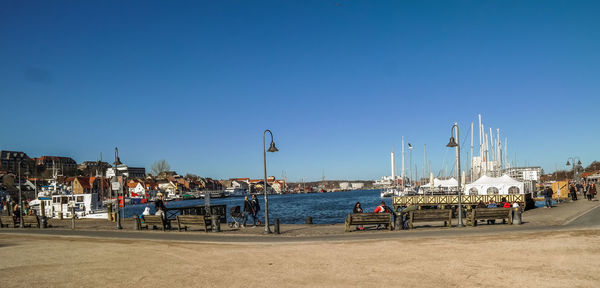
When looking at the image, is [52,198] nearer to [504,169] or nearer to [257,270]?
[257,270]

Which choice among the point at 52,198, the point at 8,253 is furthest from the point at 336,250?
the point at 52,198

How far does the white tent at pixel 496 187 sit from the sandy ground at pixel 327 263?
107 ft

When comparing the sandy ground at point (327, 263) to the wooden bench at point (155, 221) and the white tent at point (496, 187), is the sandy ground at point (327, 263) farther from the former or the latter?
the white tent at point (496, 187)

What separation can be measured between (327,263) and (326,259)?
2.37 feet

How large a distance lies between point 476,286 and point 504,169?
288 feet

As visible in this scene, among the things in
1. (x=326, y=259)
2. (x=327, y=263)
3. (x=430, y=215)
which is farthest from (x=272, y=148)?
(x=327, y=263)

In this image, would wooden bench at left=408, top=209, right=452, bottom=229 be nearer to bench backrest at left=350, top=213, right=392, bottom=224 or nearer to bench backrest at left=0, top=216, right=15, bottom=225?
bench backrest at left=350, top=213, right=392, bottom=224

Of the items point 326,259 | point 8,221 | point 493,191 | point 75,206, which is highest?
point 326,259

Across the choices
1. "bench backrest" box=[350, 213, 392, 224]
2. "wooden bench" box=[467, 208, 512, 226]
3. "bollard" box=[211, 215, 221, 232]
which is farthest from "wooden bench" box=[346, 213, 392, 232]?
"bollard" box=[211, 215, 221, 232]

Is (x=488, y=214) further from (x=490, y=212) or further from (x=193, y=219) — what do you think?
(x=193, y=219)

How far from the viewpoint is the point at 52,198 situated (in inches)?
1937

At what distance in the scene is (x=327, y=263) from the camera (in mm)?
13234

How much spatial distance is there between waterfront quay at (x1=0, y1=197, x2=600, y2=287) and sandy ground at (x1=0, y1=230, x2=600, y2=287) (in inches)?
1.0

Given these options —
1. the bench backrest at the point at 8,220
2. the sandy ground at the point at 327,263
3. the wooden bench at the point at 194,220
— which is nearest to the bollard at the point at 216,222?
the wooden bench at the point at 194,220
